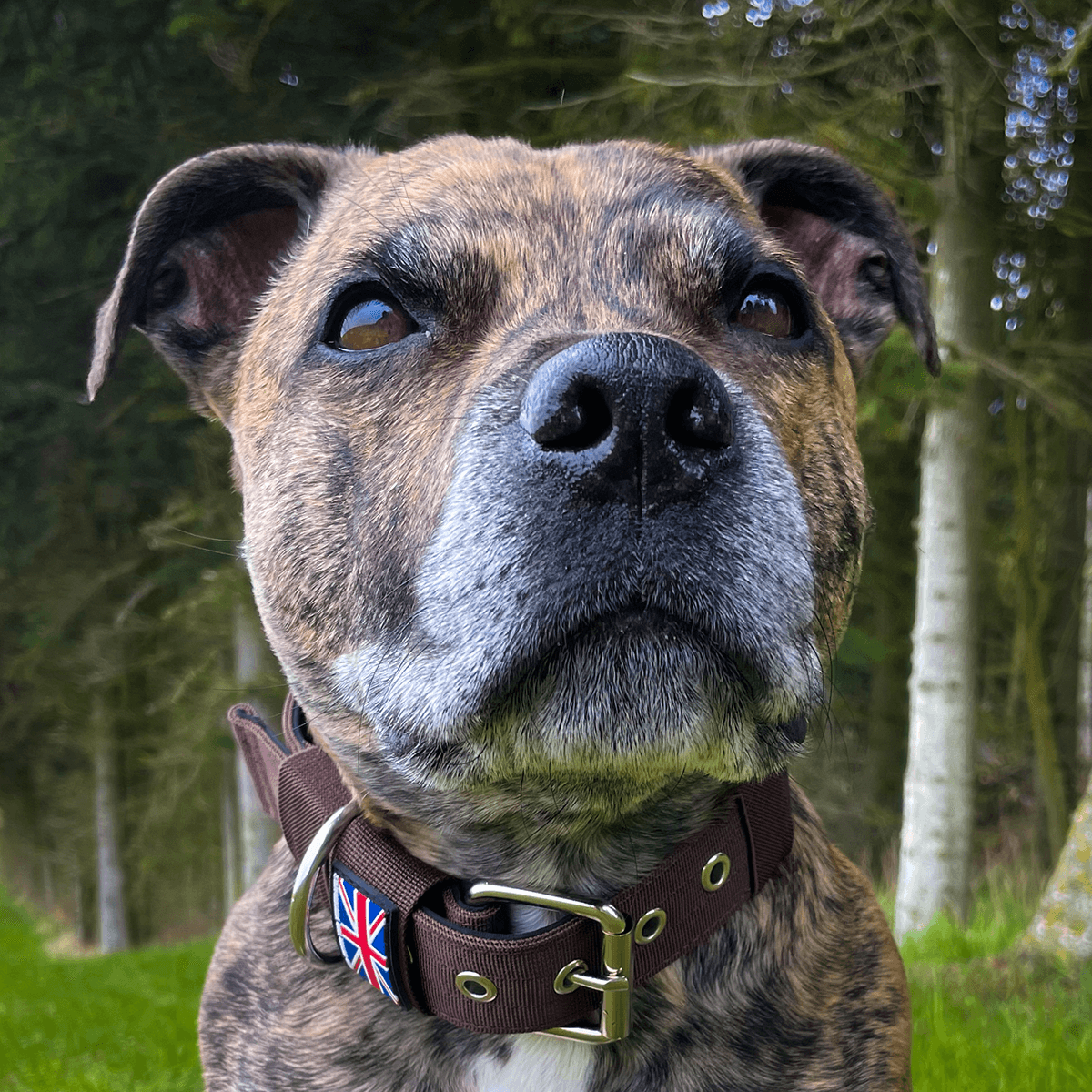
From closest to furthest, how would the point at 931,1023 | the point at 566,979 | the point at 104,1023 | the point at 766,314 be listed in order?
the point at 566,979
the point at 766,314
the point at 931,1023
the point at 104,1023

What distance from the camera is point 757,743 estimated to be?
1828mm

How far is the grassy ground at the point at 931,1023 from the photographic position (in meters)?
3.85

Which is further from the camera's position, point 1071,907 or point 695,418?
point 1071,907

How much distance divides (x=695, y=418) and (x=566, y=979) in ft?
3.42

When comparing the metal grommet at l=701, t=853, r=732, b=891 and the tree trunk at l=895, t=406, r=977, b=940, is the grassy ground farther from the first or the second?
the metal grommet at l=701, t=853, r=732, b=891

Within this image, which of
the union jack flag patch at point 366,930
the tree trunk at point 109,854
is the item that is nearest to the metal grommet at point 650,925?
the union jack flag patch at point 366,930

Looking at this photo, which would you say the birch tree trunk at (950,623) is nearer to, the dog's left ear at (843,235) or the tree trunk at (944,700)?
the tree trunk at (944,700)

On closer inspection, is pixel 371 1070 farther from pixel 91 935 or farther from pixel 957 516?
pixel 91 935

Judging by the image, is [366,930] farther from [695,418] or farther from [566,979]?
[695,418]

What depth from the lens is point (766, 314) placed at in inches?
91.0

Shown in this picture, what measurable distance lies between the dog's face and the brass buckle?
0.73ft

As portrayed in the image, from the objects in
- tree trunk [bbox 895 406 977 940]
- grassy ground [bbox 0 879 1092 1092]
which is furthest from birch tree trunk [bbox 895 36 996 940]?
grassy ground [bbox 0 879 1092 1092]

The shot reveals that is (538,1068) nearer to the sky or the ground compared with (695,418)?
nearer to the ground

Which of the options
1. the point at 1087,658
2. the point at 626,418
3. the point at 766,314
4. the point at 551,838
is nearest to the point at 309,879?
the point at 551,838
